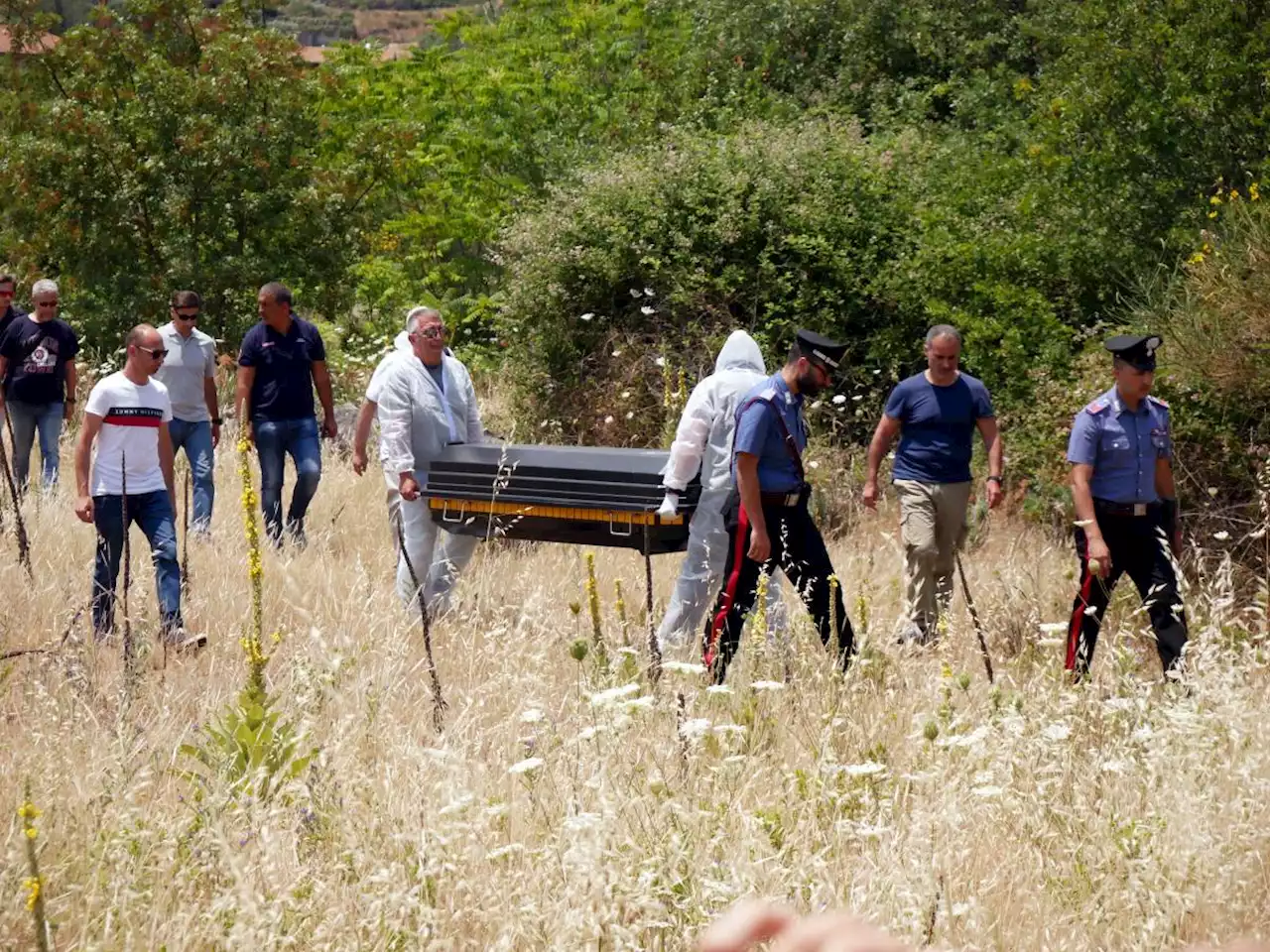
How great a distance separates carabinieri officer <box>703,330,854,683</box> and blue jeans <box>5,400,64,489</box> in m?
6.26

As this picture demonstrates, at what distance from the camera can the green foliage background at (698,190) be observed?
39.7 ft

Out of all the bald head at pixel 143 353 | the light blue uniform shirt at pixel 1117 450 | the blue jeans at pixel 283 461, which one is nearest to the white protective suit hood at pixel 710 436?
the light blue uniform shirt at pixel 1117 450

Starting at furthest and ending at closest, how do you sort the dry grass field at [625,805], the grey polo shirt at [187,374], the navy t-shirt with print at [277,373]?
the grey polo shirt at [187,374] → the navy t-shirt with print at [277,373] → the dry grass field at [625,805]

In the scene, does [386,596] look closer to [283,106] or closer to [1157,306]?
[1157,306]

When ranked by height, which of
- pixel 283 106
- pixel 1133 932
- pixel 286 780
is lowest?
pixel 1133 932

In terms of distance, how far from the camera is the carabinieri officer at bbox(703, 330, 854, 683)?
6.65 metres

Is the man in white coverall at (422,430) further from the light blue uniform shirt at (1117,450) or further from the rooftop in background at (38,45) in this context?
the rooftop in background at (38,45)

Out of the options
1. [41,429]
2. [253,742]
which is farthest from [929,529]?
[41,429]

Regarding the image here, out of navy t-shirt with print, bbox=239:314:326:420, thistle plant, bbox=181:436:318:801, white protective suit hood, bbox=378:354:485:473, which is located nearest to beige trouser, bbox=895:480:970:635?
white protective suit hood, bbox=378:354:485:473

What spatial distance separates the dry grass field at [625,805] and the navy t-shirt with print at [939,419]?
2.08m

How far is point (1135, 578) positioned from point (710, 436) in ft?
6.42

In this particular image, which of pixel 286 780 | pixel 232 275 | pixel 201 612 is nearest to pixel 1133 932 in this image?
pixel 286 780

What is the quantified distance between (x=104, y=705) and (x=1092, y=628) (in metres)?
4.08

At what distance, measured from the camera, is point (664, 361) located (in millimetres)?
13812
